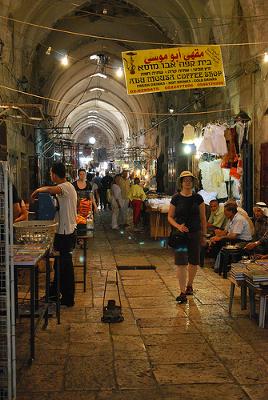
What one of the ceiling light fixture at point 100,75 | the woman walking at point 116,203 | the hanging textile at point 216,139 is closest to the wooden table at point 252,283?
the hanging textile at point 216,139

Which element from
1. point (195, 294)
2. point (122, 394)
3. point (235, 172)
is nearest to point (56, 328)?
point (122, 394)

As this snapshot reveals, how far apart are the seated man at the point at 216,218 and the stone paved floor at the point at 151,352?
8.85 ft

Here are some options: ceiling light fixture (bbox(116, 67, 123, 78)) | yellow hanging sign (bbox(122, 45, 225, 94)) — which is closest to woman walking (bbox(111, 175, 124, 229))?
yellow hanging sign (bbox(122, 45, 225, 94))

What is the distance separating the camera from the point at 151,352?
16.5 ft

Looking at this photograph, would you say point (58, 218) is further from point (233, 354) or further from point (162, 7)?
point (162, 7)

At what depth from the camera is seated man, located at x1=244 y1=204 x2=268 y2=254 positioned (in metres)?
7.94

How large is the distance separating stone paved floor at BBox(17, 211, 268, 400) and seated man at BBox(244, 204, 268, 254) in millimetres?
767

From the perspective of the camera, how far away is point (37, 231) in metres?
5.33

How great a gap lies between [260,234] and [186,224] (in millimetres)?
2105

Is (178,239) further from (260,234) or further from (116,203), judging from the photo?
(116,203)

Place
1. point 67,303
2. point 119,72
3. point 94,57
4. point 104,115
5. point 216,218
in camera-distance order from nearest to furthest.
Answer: point 67,303, point 216,218, point 94,57, point 119,72, point 104,115

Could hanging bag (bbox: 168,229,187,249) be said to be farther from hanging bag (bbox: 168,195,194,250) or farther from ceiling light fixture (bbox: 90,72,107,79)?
ceiling light fixture (bbox: 90,72,107,79)

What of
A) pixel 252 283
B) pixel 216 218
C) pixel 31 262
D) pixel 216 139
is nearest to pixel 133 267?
pixel 216 218

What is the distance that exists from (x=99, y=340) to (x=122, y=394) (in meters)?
1.36
